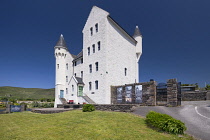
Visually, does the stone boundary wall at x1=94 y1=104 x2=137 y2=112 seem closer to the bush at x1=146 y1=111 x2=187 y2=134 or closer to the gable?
the bush at x1=146 y1=111 x2=187 y2=134

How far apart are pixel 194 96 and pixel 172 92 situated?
1357cm

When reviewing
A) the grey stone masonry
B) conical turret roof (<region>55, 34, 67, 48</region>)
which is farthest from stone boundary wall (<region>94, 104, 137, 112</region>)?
conical turret roof (<region>55, 34, 67, 48</region>)

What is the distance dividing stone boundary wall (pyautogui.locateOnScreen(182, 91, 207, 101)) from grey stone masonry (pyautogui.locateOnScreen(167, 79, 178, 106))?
43.2 feet

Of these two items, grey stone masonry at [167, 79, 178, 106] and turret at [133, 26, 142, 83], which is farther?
turret at [133, 26, 142, 83]

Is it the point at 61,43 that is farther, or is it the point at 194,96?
the point at 61,43

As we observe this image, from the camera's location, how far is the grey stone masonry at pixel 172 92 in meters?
14.4

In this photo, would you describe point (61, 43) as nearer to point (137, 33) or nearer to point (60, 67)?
point (60, 67)

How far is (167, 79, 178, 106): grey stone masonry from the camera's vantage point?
14.4 metres

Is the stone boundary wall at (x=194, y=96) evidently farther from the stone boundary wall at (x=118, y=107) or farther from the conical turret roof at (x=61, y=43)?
the conical turret roof at (x=61, y=43)

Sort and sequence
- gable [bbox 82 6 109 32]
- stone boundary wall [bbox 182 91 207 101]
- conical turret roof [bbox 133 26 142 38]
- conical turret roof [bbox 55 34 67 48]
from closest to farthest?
stone boundary wall [bbox 182 91 207 101], gable [bbox 82 6 109 32], conical turret roof [bbox 133 26 142 38], conical turret roof [bbox 55 34 67 48]

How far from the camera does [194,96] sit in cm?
2450

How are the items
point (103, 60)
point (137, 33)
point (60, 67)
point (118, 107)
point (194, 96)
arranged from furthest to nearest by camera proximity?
point (60, 67), point (137, 33), point (194, 96), point (103, 60), point (118, 107)

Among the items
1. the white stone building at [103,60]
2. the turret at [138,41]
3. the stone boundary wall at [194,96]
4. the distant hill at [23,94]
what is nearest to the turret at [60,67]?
the white stone building at [103,60]

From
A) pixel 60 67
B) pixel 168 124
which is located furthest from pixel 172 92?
pixel 60 67
